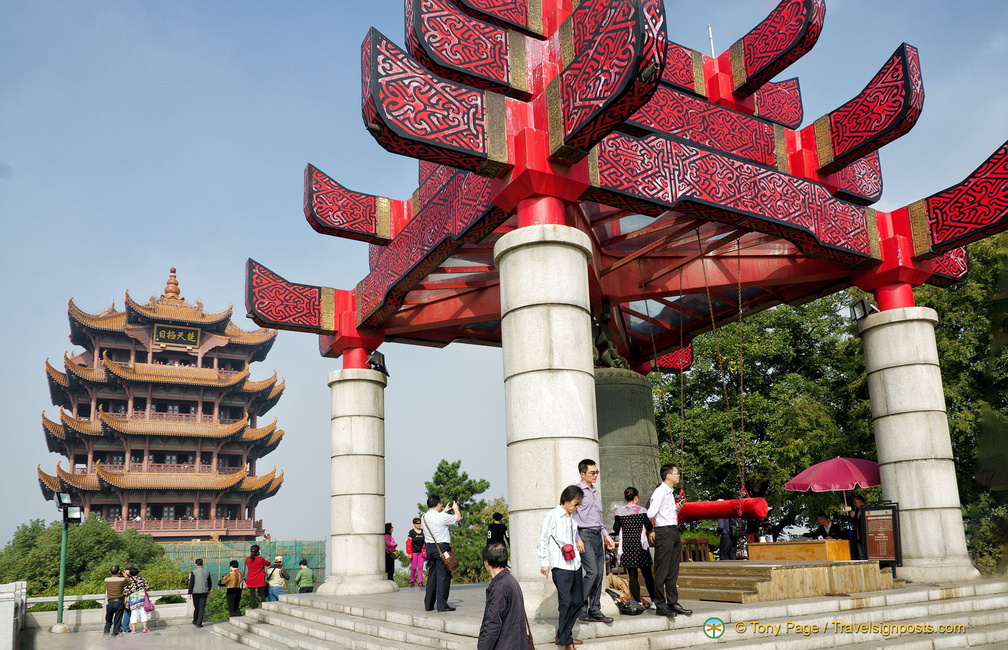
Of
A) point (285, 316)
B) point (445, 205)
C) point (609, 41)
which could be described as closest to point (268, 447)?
point (285, 316)

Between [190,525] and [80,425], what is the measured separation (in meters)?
9.36

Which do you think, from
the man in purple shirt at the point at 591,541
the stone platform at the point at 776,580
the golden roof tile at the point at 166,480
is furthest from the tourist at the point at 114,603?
the golden roof tile at the point at 166,480

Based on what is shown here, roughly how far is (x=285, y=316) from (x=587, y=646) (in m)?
8.88

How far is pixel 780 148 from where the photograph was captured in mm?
11586

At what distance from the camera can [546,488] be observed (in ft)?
23.9

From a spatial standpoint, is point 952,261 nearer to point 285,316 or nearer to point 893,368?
point 893,368

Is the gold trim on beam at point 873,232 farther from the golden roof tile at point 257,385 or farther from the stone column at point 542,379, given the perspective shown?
the golden roof tile at point 257,385

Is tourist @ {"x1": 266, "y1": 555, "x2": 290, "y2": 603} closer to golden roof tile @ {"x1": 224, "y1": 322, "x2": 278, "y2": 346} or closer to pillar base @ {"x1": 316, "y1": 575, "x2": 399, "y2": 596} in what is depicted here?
pillar base @ {"x1": 316, "y1": 575, "x2": 399, "y2": 596}

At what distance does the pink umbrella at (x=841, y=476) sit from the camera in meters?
13.9

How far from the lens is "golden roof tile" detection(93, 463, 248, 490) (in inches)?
1870

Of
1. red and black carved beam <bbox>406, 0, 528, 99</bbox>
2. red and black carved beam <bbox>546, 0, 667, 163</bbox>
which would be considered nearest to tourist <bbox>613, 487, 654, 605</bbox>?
red and black carved beam <bbox>546, 0, 667, 163</bbox>

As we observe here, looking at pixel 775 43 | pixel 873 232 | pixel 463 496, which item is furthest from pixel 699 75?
pixel 463 496

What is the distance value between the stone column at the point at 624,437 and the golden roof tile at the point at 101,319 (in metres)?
50.7

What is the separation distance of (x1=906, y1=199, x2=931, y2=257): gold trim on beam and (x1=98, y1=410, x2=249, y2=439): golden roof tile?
48024mm
